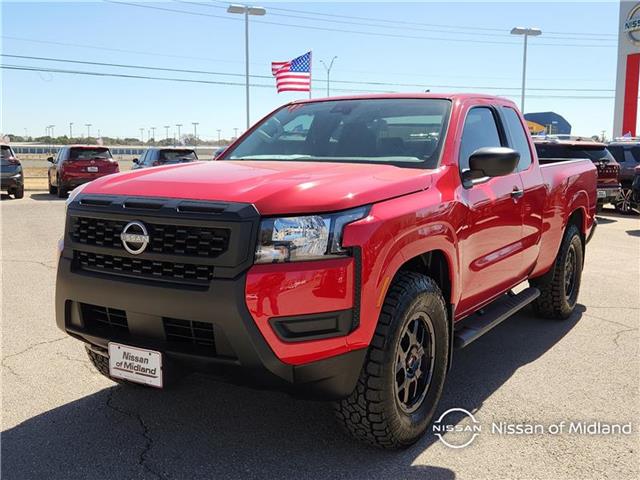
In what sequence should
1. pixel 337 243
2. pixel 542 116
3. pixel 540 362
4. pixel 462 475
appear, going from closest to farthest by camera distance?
1. pixel 337 243
2. pixel 462 475
3. pixel 540 362
4. pixel 542 116

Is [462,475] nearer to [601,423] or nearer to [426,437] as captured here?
A: [426,437]

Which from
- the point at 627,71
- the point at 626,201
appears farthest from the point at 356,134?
the point at 627,71

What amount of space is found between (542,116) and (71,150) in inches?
2313

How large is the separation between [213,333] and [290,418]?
3.61 ft

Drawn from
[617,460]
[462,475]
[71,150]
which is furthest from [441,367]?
[71,150]

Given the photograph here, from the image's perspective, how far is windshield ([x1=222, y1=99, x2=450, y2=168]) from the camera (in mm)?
3795

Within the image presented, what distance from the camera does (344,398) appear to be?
112 inches

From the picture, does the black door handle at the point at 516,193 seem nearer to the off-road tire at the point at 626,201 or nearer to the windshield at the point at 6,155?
the off-road tire at the point at 626,201

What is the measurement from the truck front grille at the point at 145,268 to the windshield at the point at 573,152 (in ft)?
39.9

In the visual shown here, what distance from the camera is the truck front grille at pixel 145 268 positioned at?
107 inches

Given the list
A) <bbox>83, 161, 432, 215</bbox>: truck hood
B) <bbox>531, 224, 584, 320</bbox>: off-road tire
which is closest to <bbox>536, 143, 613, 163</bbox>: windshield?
<bbox>531, 224, 584, 320</bbox>: off-road tire

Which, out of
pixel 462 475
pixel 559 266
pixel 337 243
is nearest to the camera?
pixel 337 243

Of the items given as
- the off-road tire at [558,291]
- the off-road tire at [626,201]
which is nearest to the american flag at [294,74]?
the off-road tire at [626,201]

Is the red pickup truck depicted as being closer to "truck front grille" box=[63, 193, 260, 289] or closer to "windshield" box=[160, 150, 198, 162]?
"truck front grille" box=[63, 193, 260, 289]
